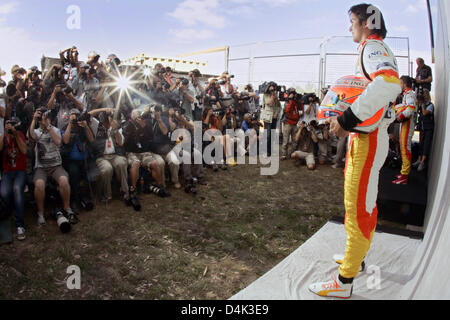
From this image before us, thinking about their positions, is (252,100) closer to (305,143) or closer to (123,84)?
(305,143)

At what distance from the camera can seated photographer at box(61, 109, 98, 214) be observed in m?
4.60

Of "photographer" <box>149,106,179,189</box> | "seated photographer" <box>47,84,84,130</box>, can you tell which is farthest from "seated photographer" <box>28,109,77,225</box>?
"photographer" <box>149,106,179,189</box>

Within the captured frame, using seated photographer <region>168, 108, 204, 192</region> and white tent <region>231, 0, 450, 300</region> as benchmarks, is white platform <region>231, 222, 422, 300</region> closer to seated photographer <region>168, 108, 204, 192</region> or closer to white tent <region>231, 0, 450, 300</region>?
white tent <region>231, 0, 450, 300</region>

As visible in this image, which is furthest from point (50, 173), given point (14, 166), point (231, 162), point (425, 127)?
point (425, 127)

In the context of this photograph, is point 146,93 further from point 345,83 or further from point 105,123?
point 345,83

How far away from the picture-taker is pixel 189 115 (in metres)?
7.27

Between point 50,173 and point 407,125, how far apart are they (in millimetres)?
6204

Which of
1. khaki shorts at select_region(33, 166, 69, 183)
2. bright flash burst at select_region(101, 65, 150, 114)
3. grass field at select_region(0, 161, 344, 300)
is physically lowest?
grass field at select_region(0, 161, 344, 300)

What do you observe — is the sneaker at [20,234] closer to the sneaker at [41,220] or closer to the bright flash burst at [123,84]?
the sneaker at [41,220]

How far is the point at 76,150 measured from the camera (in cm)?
476

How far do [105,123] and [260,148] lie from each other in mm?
5194

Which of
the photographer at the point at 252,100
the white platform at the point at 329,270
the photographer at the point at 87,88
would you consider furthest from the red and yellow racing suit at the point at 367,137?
the photographer at the point at 252,100

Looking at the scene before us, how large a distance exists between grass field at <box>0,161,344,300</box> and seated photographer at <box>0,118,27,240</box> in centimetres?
40
